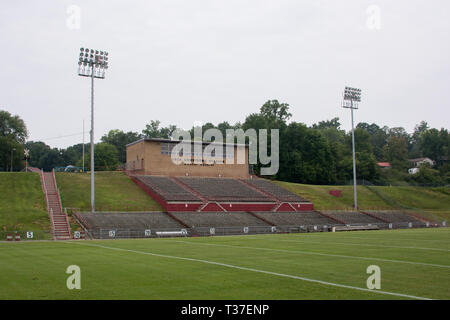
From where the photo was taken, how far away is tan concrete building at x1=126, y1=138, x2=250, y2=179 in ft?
213

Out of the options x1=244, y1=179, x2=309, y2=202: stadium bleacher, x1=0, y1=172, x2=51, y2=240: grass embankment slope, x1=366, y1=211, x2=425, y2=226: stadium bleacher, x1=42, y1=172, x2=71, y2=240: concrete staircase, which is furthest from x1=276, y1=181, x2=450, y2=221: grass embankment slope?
x1=0, y1=172, x2=51, y2=240: grass embankment slope

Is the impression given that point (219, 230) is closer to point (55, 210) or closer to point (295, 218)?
point (295, 218)

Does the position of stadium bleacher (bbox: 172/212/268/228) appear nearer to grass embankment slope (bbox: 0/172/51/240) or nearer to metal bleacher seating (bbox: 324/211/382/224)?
metal bleacher seating (bbox: 324/211/382/224)

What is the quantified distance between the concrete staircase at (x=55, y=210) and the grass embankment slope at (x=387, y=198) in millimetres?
36218

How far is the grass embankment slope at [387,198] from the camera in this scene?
66.4 metres

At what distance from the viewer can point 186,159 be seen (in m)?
67.8

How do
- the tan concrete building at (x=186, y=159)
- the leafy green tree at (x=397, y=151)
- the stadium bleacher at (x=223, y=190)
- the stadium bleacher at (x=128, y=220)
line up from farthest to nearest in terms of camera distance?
the leafy green tree at (x=397, y=151), the tan concrete building at (x=186, y=159), the stadium bleacher at (x=223, y=190), the stadium bleacher at (x=128, y=220)

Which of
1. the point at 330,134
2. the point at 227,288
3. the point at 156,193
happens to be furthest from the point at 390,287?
the point at 330,134

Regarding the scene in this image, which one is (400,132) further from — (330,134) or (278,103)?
(278,103)

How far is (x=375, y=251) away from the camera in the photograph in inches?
858

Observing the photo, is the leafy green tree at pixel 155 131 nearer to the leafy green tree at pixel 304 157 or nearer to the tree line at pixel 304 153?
the tree line at pixel 304 153

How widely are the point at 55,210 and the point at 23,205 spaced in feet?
11.8

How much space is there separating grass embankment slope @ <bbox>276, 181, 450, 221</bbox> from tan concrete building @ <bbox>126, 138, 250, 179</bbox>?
30.4 ft

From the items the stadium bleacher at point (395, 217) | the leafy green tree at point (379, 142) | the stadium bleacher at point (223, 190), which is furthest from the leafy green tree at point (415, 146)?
the stadium bleacher at point (223, 190)
